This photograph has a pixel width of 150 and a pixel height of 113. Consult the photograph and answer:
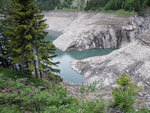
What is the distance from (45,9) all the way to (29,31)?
89.3 metres

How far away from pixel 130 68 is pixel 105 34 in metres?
23.3

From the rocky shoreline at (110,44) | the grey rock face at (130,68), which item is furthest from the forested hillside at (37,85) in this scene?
the rocky shoreline at (110,44)

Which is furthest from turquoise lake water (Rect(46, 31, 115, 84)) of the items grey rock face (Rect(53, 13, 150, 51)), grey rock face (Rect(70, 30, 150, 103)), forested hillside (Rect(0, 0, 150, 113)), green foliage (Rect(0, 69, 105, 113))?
green foliage (Rect(0, 69, 105, 113))

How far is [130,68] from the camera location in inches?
800

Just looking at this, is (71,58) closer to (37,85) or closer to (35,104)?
(37,85)

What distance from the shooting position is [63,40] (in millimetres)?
43344

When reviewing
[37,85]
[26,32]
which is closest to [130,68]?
[37,85]

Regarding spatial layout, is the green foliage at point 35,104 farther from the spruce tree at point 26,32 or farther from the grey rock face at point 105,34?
the grey rock face at point 105,34

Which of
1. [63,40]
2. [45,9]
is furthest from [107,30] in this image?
[45,9]

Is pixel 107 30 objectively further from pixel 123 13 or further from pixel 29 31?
pixel 29 31

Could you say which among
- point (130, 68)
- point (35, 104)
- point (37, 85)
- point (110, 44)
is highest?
point (35, 104)

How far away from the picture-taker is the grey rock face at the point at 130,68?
61.1 ft

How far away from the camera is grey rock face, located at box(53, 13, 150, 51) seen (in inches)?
1617

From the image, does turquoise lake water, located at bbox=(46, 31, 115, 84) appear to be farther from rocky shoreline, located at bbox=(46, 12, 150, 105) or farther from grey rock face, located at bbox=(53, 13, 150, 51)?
grey rock face, located at bbox=(53, 13, 150, 51)
